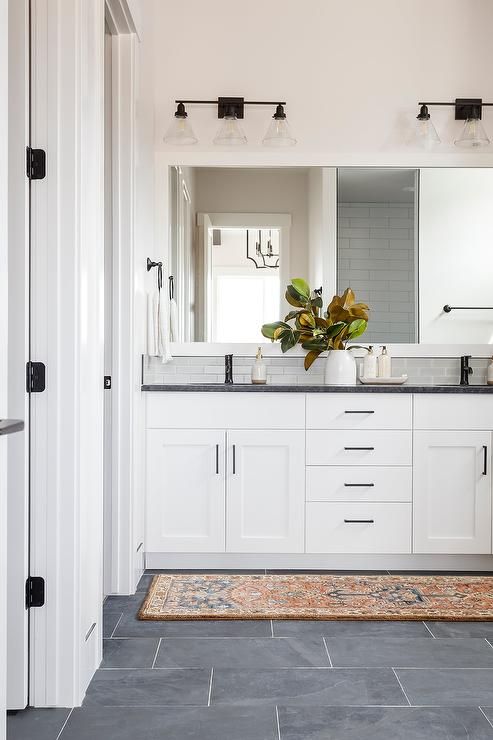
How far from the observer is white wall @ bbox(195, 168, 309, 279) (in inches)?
145

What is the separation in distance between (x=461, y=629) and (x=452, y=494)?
75 cm

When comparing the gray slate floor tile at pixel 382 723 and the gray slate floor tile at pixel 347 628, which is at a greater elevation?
the gray slate floor tile at pixel 382 723

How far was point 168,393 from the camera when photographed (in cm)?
323

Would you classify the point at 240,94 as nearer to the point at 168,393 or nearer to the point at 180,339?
the point at 180,339

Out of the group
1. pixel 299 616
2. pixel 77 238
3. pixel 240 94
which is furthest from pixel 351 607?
pixel 240 94

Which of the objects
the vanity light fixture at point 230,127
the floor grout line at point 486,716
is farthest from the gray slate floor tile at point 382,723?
the vanity light fixture at point 230,127

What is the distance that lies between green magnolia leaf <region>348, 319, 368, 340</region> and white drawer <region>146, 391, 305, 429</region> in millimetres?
477

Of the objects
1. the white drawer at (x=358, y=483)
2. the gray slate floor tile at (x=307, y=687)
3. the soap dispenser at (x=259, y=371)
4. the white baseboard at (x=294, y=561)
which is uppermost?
the soap dispenser at (x=259, y=371)

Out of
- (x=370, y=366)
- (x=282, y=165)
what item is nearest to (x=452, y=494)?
(x=370, y=366)

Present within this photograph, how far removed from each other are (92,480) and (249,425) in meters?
1.14

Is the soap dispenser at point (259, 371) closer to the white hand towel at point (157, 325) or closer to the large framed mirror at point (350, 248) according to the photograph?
the large framed mirror at point (350, 248)

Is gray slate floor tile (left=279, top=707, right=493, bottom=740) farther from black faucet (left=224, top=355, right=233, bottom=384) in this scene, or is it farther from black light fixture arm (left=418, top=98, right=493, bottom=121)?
black light fixture arm (left=418, top=98, right=493, bottom=121)

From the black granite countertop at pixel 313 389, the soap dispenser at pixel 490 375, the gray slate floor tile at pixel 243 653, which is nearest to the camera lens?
the gray slate floor tile at pixel 243 653

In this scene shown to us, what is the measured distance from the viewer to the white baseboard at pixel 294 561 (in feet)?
10.7
